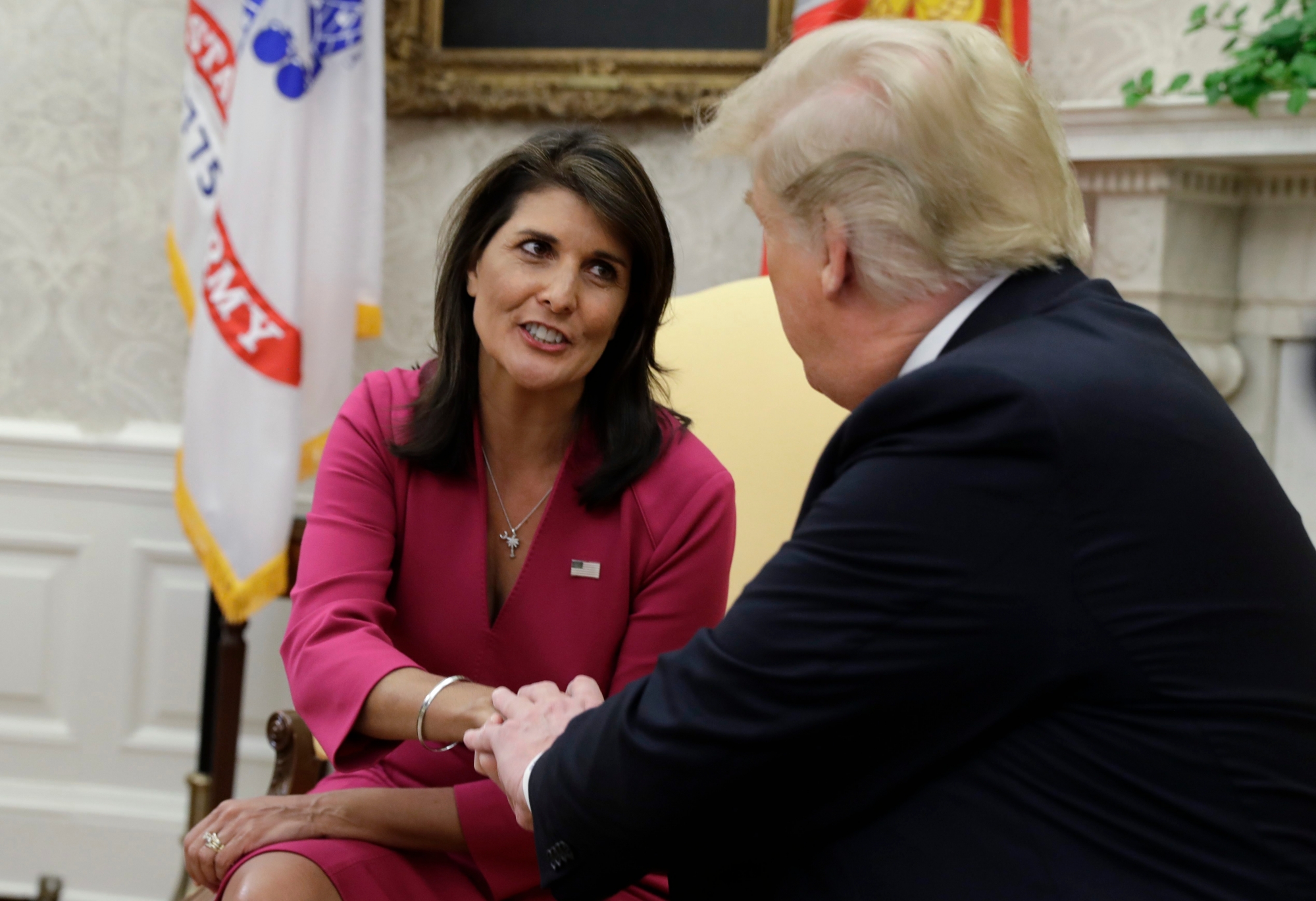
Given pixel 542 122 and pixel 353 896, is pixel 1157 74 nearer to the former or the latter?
pixel 542 122

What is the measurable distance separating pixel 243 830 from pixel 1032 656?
0.96 m

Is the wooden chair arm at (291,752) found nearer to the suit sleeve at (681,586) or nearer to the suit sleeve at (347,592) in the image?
the suit sleeve at (347,592)

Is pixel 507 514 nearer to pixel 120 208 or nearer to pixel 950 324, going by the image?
pixel 950 324

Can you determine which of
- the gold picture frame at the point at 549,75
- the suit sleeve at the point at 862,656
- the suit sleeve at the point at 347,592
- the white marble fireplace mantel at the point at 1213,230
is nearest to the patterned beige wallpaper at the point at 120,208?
the gold picture frame at the point at 549,75

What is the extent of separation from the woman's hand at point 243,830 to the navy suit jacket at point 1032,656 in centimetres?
60

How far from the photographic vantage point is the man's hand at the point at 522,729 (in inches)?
49.2

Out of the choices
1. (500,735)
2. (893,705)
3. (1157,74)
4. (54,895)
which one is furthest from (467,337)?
(54,895)

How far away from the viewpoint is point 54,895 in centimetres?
314

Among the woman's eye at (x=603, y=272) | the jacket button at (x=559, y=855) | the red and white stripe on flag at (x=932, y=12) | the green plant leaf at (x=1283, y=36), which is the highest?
the red and white stripe on flag at (x=932, y=12)

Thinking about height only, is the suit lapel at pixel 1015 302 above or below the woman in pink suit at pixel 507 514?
above

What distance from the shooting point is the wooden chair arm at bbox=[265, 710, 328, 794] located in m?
1.80

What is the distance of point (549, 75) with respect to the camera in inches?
121

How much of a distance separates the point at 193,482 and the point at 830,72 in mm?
2034

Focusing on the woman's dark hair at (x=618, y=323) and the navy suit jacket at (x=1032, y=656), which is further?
the woman's dark hair at (x=618, y=323)
